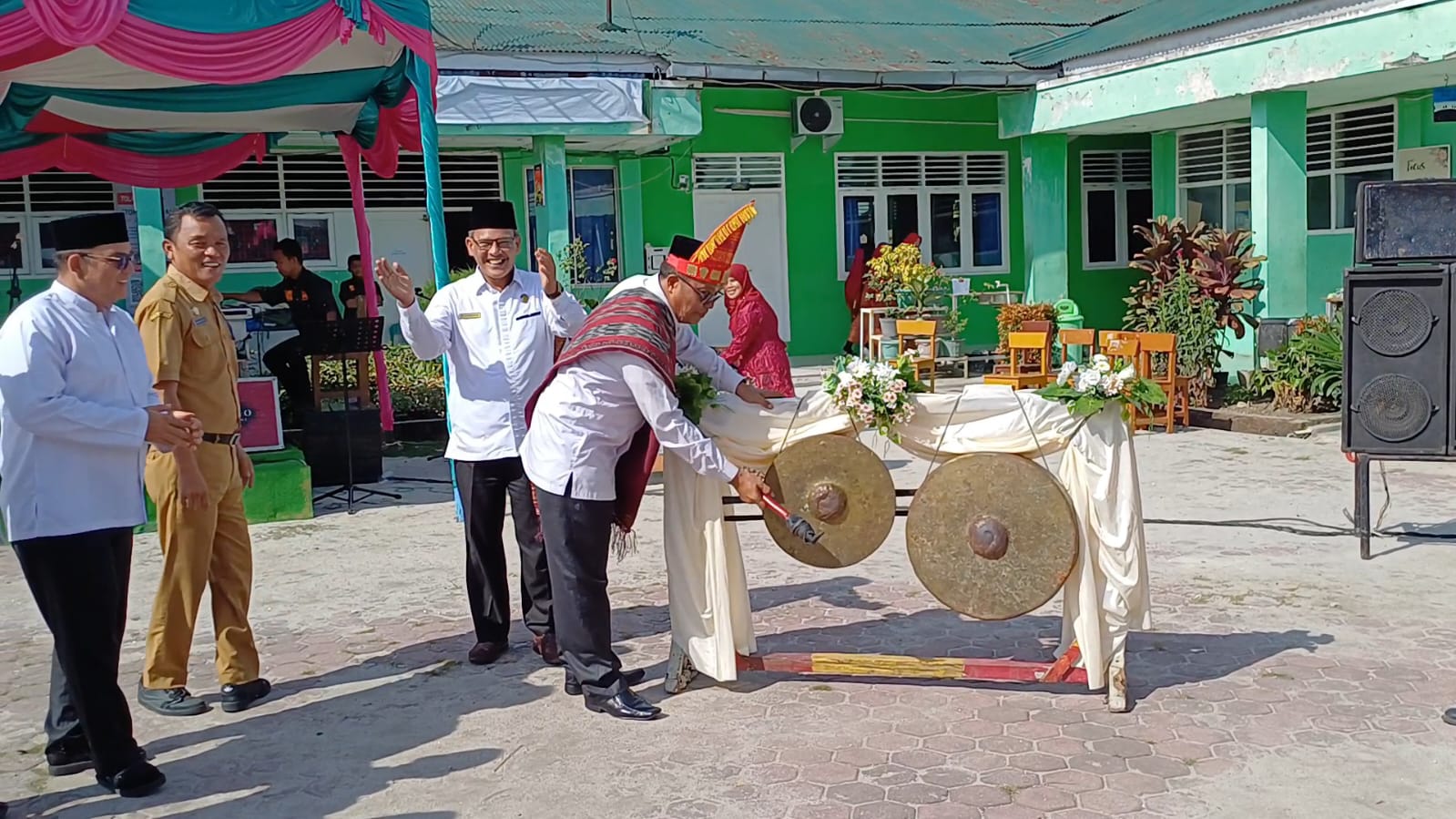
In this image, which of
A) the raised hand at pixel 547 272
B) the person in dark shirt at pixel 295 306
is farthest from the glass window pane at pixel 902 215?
the raised hand at pixel 547 272

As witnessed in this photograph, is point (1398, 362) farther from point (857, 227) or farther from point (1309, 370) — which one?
point (857, 227)

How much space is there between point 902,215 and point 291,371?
949 cm

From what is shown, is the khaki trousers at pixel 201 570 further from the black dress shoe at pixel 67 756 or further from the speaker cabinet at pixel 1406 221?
the speaker cabinet at pixel 1406 221

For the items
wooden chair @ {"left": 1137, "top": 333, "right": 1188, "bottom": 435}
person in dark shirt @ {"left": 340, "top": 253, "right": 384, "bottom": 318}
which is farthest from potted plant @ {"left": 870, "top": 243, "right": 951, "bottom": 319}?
person in dark shirt @ {"left": 340, "top": 253, "right": 384, "bottom": 318}

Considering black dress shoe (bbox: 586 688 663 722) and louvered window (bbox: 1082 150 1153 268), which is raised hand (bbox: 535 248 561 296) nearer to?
black dress shoe (bbox: 586 688 663 722)

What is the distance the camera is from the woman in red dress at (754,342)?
8266 mm

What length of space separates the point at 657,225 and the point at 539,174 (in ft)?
8.98

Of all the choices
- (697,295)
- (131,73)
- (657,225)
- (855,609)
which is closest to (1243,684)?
(855,609)

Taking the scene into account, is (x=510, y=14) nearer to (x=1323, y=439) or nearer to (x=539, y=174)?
(x=539, y=174)

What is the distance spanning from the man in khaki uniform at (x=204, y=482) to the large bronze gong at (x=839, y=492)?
209 cm

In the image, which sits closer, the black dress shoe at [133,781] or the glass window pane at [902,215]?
the black dress shoe at [133,781]

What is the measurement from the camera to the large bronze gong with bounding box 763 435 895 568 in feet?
15.6

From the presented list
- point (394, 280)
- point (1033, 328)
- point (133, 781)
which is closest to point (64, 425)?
point (133, 781)

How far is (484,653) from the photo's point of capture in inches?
213
